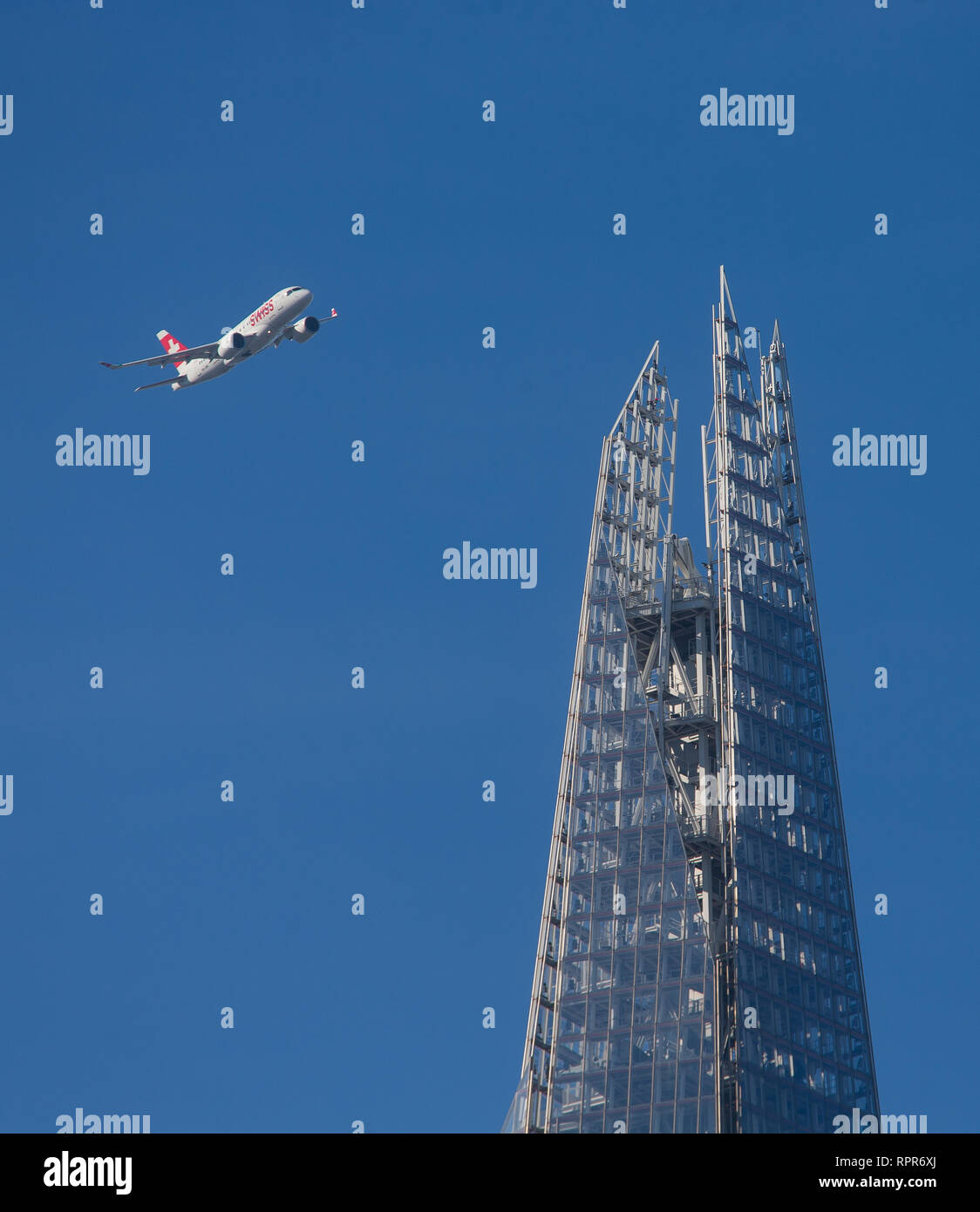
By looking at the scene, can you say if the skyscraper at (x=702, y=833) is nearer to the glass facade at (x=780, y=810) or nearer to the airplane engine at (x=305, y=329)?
the glass facade at (x=780, y=810)

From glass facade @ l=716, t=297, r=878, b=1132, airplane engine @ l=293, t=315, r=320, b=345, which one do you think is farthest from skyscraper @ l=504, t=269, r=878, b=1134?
airplane engine @ l=293, t=315, r=320, b=345

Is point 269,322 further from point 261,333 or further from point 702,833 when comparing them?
point 702,833

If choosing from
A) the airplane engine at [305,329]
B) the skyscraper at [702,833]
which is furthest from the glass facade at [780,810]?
the airplane engine at [305,329]

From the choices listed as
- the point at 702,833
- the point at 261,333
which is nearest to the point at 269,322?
the point at 261,333

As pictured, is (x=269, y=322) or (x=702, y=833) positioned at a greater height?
(x=269, y=322)

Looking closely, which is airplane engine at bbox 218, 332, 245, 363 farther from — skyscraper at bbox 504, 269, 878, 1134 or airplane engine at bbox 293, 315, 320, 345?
skyscraper at bbox 504, 269, 878, 1134
